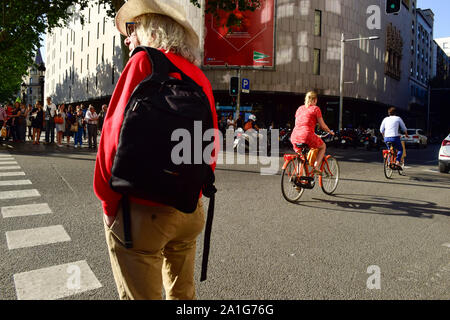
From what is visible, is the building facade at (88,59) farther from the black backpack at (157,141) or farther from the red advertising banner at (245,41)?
the black backpack at (157,141)

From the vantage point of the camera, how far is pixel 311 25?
2966 cm

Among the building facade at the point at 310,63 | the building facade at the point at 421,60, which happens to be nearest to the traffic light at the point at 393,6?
the building facade at the point at 310,63

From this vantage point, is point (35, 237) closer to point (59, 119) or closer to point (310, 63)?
point (59, 119)

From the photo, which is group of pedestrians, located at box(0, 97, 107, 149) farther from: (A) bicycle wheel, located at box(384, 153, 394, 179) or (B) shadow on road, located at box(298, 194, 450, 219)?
(B) shadow on road, located at box(298, 194, 450, 219)

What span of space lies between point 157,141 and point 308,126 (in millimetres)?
5546

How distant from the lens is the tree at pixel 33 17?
1623 centimetres

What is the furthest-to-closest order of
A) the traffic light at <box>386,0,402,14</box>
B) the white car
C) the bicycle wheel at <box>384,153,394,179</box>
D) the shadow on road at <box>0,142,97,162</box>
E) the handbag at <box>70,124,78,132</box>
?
the handbag at <box>70,124,78,132</box> < the shadow on road at <box>0,142,97,162</box> < the white car < the traffic light at <box>386,0,402,14</box> < the bicycle wheel at <box>384,153,394,179</box>

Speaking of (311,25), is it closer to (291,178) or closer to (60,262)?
(291,178)

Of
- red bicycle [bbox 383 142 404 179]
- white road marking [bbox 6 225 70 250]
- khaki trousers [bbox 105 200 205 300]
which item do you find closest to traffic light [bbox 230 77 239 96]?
red bicycle [bbox 383 142 404 179]

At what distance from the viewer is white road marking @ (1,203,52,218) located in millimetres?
5141

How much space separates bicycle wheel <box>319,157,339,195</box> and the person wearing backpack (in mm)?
5772

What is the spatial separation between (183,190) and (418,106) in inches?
2486

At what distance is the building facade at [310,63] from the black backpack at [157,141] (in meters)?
26.9

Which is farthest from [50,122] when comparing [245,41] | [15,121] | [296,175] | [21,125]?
[245,41]
